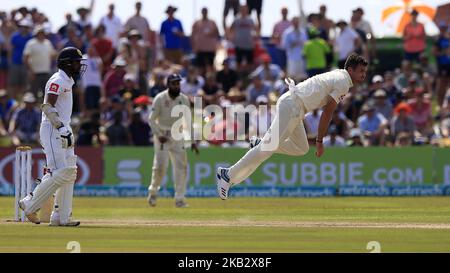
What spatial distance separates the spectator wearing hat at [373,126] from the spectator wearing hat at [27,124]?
616cm

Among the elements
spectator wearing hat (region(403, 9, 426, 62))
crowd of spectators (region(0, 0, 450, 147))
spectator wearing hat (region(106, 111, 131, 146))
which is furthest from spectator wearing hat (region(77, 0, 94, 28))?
spectator wearing hat (region(403, 9, 426, 62))

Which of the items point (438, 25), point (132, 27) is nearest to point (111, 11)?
point (132, 27)

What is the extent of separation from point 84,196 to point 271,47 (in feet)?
22.0

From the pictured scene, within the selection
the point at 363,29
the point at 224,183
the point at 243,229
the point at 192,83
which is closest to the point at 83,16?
the point at 192,83

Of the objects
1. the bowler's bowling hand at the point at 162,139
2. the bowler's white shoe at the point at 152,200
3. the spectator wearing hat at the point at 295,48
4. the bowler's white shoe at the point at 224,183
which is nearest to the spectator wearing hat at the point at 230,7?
the spectator wearing hat at the point at 295,48

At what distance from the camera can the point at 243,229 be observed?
41.8 feet

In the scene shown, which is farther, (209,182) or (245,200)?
(209,182)

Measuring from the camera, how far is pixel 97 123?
23.4 m

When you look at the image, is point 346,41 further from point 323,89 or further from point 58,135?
point 58,135

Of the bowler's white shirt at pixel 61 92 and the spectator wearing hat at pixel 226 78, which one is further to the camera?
the spectator wearing hat at pixel 226 78

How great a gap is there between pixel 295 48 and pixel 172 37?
2635 millimetres

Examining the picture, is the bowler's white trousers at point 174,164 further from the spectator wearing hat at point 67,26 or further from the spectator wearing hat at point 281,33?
the spectator wearing hat at point 281,33

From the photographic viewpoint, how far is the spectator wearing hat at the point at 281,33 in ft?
86.5
